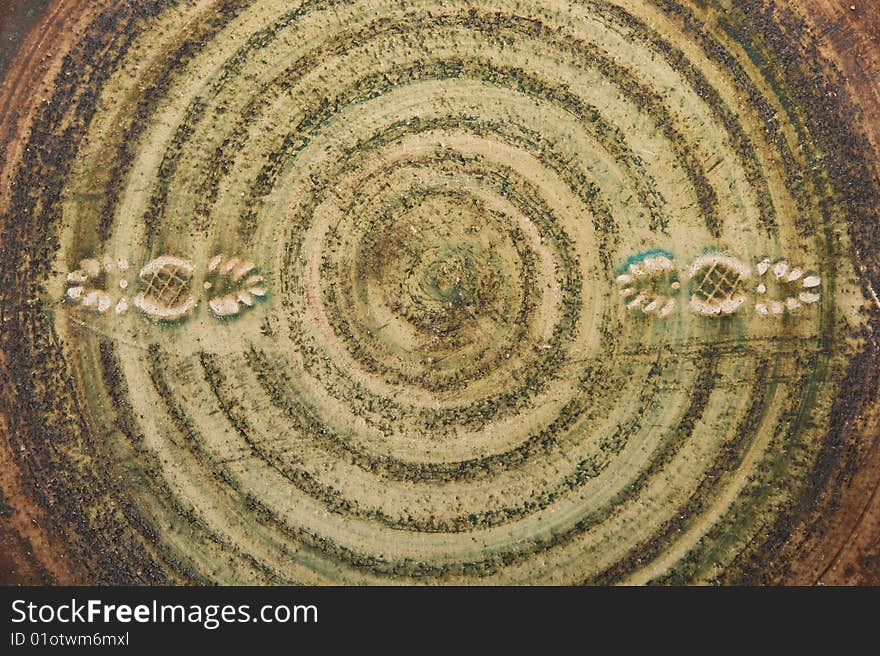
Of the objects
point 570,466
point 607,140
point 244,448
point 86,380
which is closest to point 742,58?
point 607,140

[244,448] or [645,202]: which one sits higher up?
[645,202]

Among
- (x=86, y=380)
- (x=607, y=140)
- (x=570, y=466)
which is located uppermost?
(x=607, y=140)

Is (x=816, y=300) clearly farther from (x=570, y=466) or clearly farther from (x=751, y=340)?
(x=570, y=466)

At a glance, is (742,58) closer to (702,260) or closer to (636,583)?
(702,260)

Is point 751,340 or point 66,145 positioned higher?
point 66,145

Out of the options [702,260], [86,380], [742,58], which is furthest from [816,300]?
[86,380]
